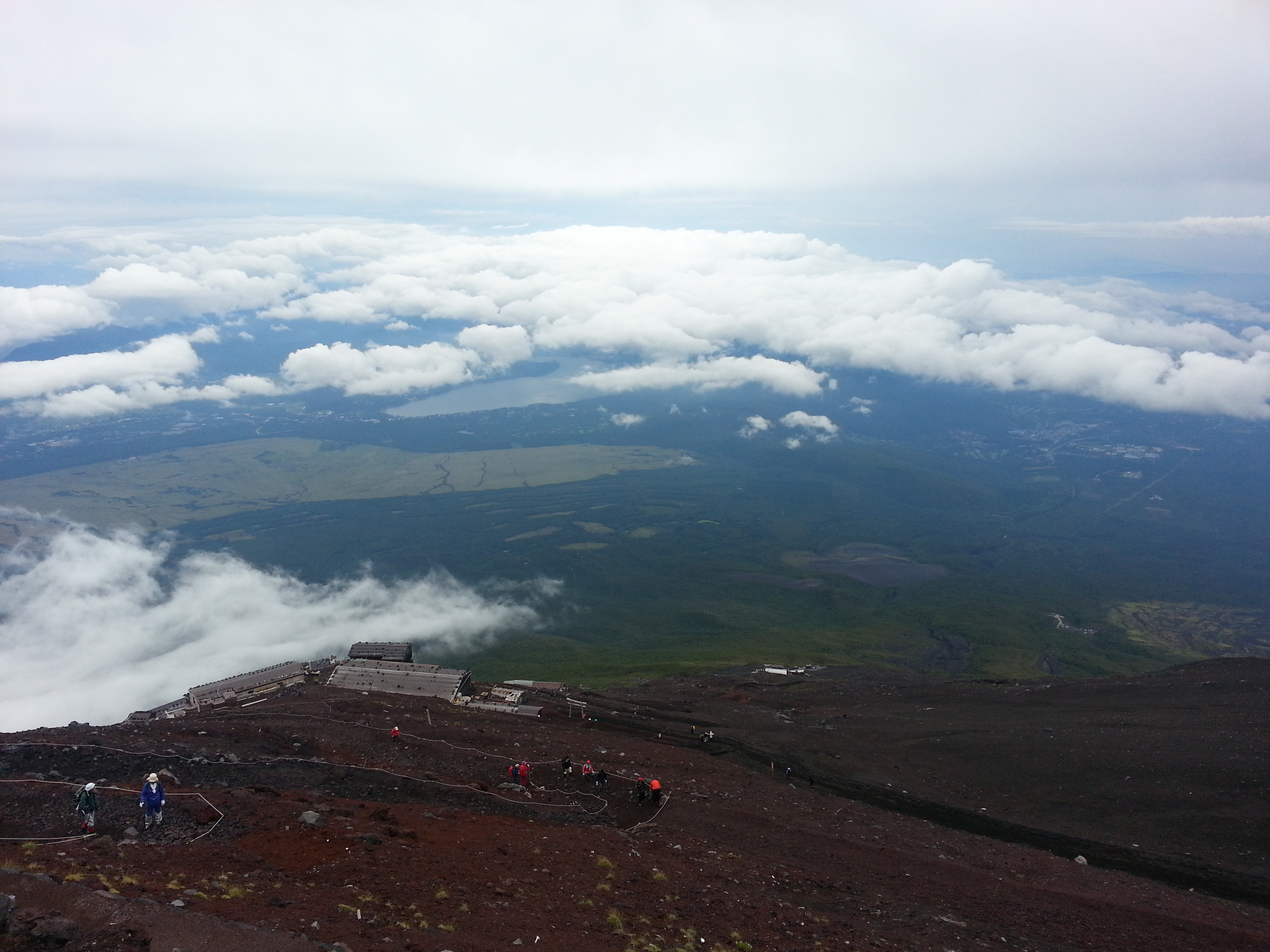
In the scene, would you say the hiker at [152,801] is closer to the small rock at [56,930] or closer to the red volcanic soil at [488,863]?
the red volcanic soil at [488,863]

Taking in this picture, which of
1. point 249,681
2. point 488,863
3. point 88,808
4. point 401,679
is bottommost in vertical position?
point 249,681

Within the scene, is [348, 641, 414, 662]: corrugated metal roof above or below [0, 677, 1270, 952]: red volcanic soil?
below

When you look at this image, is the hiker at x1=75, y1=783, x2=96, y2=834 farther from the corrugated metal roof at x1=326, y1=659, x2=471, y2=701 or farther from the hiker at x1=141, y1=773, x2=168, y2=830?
the corrugated metal roof at x1=326, y1=659, x2=471, y2=701

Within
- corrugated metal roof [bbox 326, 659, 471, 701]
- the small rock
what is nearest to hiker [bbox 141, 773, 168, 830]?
the small rock

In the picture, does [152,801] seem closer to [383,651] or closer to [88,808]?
[88,808]

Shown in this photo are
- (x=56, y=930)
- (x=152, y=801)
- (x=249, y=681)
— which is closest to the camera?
(x=56, y=930)

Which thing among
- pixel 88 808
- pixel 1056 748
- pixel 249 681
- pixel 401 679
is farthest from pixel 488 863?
pixel 249 681

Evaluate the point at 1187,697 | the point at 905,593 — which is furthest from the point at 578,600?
the point at 1187,697

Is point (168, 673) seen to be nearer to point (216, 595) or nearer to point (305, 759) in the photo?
point (216, 595)
